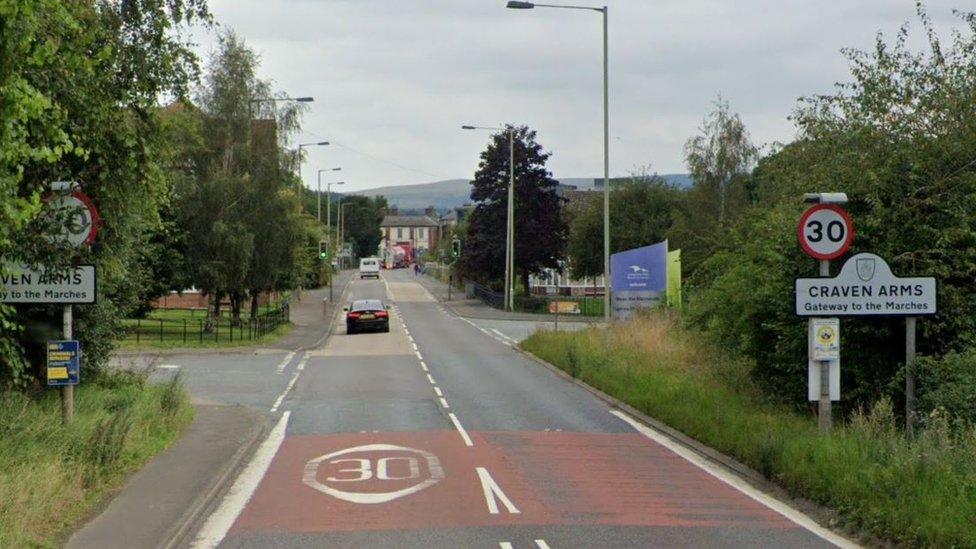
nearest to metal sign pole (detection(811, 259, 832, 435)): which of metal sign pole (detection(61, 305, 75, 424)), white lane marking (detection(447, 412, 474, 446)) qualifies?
white lane marking (detection(447, 412, 474, 446))

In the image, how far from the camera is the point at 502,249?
79.4 meters

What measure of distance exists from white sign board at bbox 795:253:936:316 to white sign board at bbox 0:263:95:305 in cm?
829

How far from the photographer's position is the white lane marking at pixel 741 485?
11523 mm

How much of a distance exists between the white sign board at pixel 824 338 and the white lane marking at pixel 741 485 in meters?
1.77

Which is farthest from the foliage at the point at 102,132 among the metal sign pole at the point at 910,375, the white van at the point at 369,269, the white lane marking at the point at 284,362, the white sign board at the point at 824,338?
the white van at the point at 369,269

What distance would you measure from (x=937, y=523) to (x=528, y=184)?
70996 mm

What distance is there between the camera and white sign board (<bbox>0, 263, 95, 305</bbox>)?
45.6ft

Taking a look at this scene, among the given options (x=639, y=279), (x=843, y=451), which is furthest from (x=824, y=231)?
(x=639, y=279)

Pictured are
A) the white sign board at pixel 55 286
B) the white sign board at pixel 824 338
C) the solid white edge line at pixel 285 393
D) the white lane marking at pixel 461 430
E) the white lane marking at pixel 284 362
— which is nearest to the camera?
the white sign board at pixel 55 286

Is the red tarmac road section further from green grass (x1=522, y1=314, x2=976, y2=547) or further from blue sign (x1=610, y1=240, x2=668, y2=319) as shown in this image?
blue sign (x1=610, y1=240, x2=668, y2=319)

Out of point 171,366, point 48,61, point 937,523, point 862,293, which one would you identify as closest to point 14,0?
point 48,61

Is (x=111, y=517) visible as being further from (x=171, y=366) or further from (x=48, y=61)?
(x=171, y=366)

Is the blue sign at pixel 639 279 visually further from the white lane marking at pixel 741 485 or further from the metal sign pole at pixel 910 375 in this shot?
the metal sign pole at pixel 910 375

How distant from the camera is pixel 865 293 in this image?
14.6 metres
